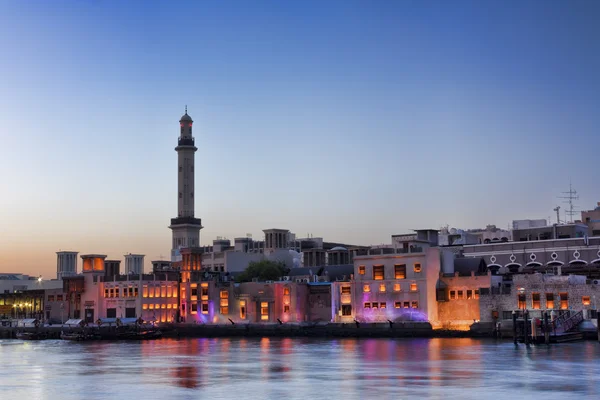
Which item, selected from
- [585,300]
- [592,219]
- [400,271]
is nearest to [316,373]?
[585,300]

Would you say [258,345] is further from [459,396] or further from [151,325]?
[459,396]

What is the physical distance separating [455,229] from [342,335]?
58.3m

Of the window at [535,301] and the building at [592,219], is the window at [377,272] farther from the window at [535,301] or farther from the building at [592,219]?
the building at [592,219]

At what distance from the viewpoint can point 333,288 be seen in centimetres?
11544

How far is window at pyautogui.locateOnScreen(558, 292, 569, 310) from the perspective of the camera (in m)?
94.9

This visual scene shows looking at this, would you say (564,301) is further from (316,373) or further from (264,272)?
(264,272)

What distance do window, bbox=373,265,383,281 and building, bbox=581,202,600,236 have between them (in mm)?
43798

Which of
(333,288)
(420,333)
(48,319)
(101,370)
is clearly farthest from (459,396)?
(48,319)

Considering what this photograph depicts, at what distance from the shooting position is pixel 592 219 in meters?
144

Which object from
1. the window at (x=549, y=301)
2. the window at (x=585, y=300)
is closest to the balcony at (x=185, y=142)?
the window at (x=549, y=301)

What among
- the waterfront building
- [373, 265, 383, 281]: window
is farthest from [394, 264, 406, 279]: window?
the waterfront building

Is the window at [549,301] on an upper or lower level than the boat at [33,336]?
upper

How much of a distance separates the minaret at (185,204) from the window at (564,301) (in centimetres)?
10173

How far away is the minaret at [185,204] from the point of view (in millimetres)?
183125
